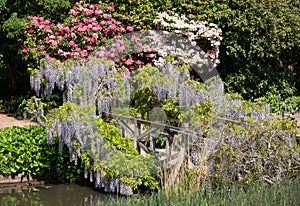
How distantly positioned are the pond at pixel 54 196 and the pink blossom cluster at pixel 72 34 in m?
3.57

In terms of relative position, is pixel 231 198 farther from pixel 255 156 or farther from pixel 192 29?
pixel 192 29

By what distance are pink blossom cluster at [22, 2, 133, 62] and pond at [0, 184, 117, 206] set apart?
3571mm

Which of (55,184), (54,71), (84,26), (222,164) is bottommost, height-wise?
(55,184)

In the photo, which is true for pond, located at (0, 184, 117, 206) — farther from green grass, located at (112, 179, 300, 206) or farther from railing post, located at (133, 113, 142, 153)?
green grass, located at (112, 179, 300, 206)

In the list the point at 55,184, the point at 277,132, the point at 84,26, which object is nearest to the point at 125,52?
the point at 84,26

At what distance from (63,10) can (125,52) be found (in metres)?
1.81

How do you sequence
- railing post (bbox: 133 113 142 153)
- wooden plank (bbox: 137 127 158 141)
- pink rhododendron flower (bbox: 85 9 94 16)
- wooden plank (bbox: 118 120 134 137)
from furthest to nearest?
pink rhododendron flower (bbox: 85 9 94 16), wooden plank (bbox: 118 120 134 137), railing post (bbox: 133 113 142 153), wooden plank (bbox: 137 127 158 141)

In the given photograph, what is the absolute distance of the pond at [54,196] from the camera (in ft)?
26.1

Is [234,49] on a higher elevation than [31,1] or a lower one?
lower

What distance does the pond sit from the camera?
26.1 ft

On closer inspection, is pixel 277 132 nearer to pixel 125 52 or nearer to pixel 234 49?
pixel 125 52

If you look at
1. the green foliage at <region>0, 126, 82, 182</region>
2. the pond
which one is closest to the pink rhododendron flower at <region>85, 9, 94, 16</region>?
the green foliage at <region>0, 126, 82, 182</region>

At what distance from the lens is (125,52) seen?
1233cm

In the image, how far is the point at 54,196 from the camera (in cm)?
823
